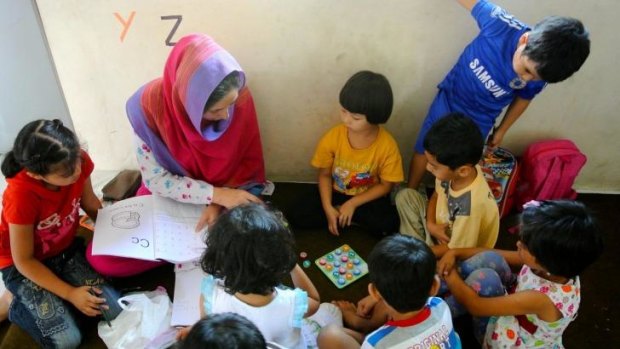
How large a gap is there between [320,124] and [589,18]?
0.96 meters

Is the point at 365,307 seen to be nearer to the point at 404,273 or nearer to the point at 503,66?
the point at 404,273

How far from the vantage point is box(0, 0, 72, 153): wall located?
1.51 meters

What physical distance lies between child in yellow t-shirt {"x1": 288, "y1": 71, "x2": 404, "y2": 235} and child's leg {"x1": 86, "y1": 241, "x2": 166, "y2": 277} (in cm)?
56

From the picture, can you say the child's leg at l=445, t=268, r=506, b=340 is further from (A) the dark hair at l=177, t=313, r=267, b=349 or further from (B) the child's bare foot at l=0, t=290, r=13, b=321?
(B) the child's bare foot at l=0, t=290, r=13, b=321

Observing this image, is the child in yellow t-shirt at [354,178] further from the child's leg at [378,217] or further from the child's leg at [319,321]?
the child's leg at [319,321]

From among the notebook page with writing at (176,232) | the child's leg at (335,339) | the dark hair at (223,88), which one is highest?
the dark hair at (223,88)

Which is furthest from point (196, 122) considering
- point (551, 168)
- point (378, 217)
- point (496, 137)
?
point (551, 168)

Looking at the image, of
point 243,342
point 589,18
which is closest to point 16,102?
point 243,342

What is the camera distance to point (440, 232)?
4.68ft

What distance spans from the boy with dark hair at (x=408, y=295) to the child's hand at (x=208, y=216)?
0.63m

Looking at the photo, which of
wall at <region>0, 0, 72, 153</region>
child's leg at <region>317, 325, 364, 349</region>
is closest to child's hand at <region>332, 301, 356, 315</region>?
child's leg at <region>317, 325, 364, 349</region>

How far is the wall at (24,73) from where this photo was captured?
1.51 m

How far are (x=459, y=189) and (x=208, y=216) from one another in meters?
0.78

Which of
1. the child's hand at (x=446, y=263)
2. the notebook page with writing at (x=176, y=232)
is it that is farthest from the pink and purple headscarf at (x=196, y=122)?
the child's hand at (x=446, y=263)
